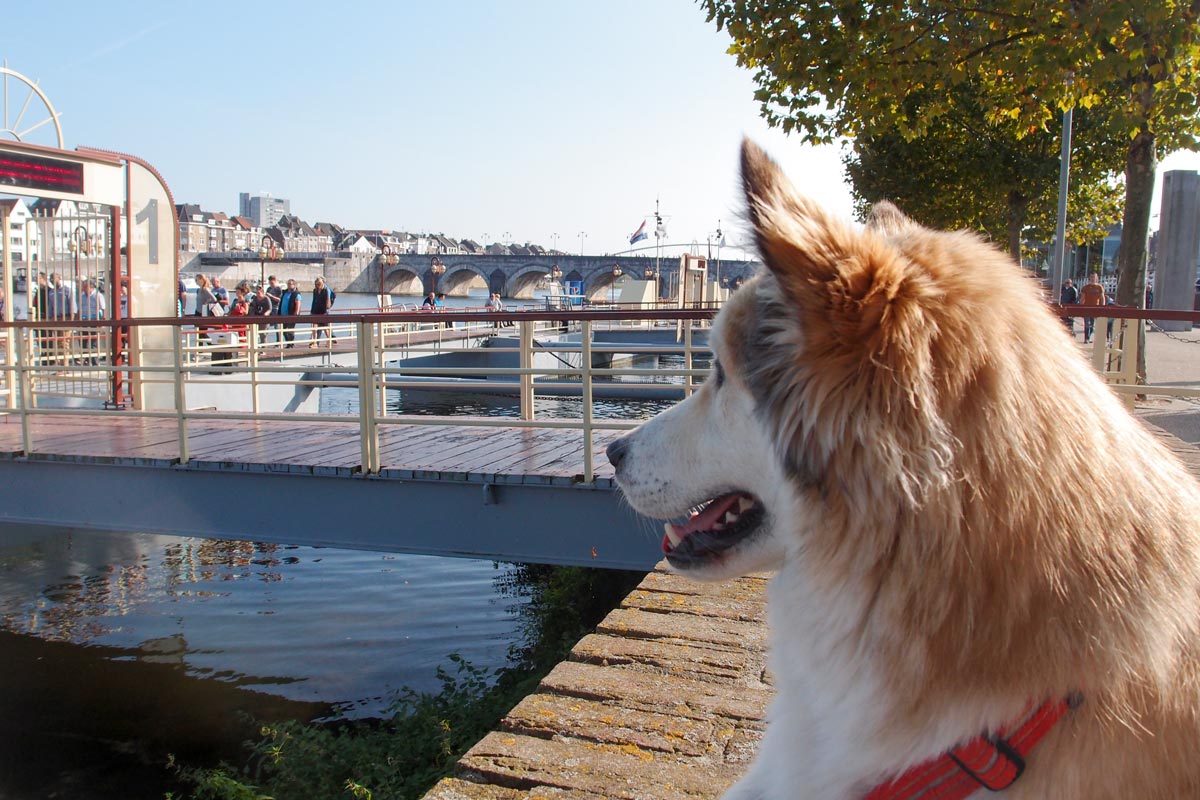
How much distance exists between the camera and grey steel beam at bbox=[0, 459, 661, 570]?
6688 millimetres

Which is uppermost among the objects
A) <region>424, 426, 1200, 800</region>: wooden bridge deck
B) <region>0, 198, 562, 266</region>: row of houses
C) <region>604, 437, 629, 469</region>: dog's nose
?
<region>0, 198, 562, 266</region>: row of houses

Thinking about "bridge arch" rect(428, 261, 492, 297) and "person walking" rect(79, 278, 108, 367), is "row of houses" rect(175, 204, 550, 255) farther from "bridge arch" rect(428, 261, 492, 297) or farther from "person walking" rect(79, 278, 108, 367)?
"person walking" rect(79, 278, 108, 367)

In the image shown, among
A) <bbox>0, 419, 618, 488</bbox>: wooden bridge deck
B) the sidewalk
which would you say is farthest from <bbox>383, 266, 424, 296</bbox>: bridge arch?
<bbox>0, 419, 618, 488</bbox>: wooden bridge deck

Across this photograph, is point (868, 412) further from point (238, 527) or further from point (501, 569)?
point (501, 569)

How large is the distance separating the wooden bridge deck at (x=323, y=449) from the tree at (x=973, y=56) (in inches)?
183

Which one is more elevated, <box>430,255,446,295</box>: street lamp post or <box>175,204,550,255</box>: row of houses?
<box>175,204,550,255</box>: row of houses

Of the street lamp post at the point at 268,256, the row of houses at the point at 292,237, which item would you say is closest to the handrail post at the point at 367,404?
the street lamp post at the point at 268,256

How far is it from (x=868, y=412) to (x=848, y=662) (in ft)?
1.32

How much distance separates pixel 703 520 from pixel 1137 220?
42.6 ft

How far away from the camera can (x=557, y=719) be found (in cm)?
285

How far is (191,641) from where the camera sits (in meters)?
8.27

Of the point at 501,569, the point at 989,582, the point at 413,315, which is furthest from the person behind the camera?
the point at 501,569

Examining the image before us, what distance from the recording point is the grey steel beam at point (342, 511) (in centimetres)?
669

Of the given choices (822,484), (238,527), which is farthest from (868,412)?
(238,527)
